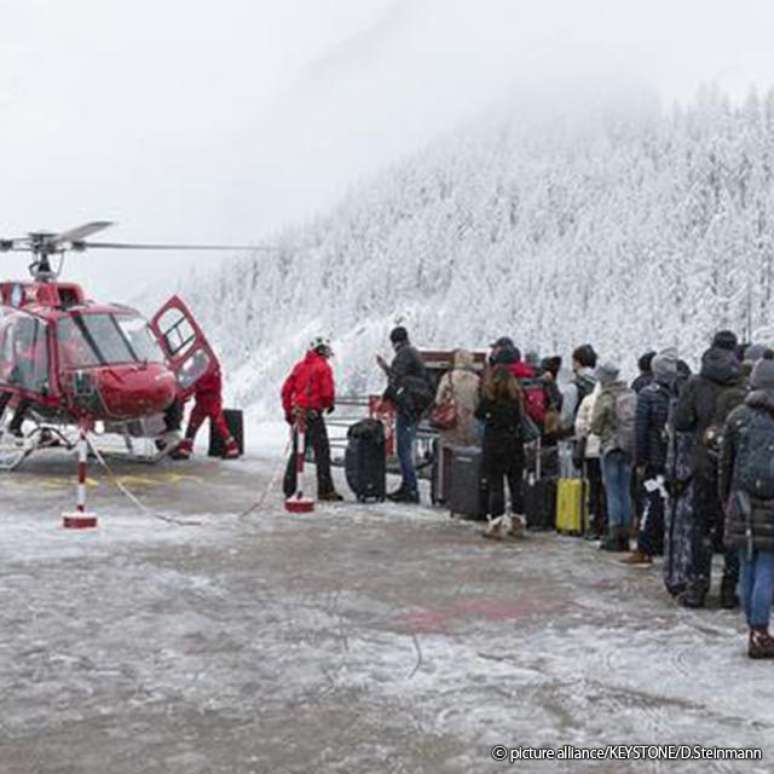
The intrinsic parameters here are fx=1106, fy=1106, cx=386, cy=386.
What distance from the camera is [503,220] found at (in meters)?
172

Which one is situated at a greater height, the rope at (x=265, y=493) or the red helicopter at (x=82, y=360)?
the red helicopter at (x=82, y=360)

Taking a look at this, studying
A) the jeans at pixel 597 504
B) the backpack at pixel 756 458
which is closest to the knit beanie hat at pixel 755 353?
the jeans at pixel 597 504

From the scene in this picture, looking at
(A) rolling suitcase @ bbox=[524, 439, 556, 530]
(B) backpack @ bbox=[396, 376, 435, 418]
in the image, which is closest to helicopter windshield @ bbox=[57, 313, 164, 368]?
(B) backpack @ bbox=[396, 376, 435, 418]

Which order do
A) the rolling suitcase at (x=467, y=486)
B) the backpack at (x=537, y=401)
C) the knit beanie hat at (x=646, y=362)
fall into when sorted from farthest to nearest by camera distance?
the backpack at (x=537, y=401), the rolling suitcase at (x=467, y=486), the knit beanie hat at (x=646, y=362)

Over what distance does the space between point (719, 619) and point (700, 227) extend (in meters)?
127

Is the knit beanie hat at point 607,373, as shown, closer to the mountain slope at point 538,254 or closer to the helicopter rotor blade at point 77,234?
the helicopter rotor blade at point 77,234

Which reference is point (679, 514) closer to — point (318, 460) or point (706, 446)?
point (706, 446)

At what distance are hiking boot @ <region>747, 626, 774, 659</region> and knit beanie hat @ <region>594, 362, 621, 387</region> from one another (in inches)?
138

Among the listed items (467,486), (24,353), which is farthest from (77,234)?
(467,486)

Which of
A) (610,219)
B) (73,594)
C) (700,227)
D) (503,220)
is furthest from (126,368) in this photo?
(503,220)

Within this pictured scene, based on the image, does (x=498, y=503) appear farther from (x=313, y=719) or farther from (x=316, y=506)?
(x=313, y=719)

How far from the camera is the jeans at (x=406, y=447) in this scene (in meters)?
12.1

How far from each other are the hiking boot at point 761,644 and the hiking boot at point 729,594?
126 centimetres

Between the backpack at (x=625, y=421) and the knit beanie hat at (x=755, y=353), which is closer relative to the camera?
the backpack at (x=625, y=421)
